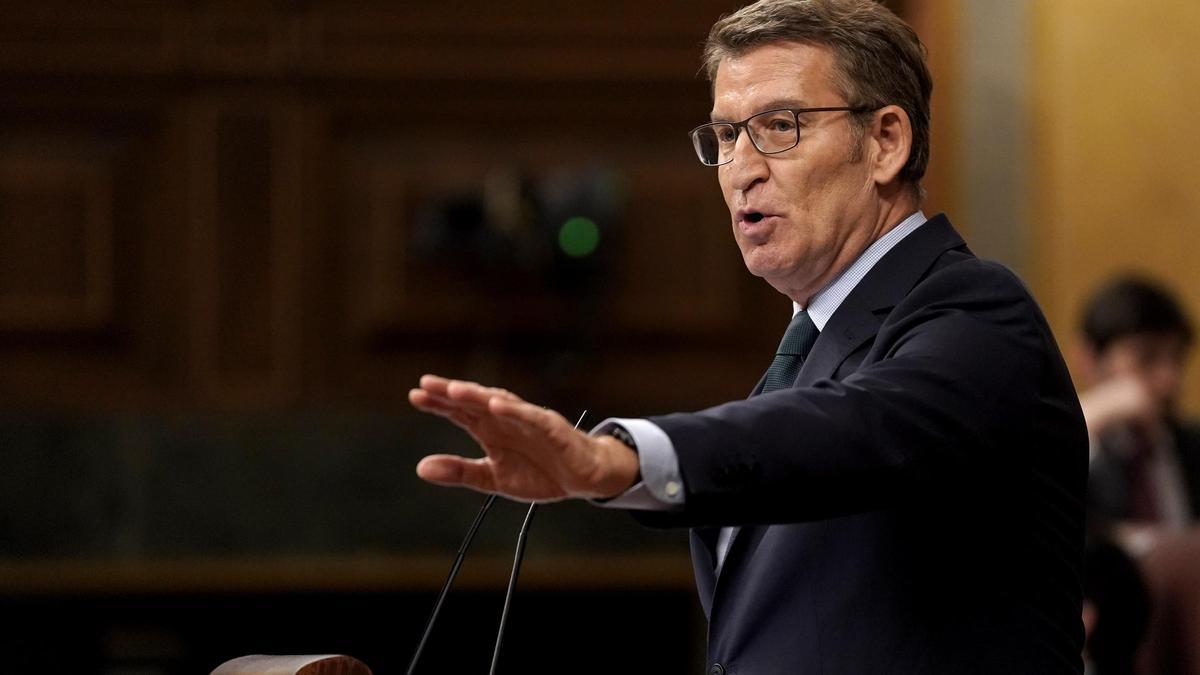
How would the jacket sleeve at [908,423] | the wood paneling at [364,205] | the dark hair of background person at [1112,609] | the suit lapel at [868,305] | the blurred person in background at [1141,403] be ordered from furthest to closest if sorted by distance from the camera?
1. the wood paneling at [364,205]
2. the blurred person in background at [1141,403]
3. the dark hair of background person at [1112,609]
4. the suit lapel at [868,305]
5. the jacket sleeve at [908,423]

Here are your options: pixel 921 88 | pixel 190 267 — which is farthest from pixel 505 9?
pixel 921 88

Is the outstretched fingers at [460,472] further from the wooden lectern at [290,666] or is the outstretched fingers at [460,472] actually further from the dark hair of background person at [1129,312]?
the dark hair of background person at [1129,312]

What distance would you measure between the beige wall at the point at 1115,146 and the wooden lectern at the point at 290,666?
10.9 ft

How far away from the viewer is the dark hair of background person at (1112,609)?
2590 mm

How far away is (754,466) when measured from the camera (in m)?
1.29

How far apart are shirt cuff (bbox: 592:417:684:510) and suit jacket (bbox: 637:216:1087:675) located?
0.02 m

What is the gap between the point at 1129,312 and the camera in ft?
13.3

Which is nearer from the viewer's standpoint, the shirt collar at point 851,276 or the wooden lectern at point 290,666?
the wooden lectern at point 290,666

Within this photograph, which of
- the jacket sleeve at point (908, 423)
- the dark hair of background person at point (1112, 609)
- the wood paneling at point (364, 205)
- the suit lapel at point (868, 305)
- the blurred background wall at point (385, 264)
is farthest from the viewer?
the wood paneling at point (364, 205)

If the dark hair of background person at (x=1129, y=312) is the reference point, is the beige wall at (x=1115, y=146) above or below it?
above

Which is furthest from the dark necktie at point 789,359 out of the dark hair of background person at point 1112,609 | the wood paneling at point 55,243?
the wood paneling at point 55,243

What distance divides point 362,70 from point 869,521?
3184 millimetres

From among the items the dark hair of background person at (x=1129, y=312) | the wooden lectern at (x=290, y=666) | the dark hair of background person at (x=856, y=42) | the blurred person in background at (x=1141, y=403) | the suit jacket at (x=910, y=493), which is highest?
the dark hair of background person at (x=856, y=42)

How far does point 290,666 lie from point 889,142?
83 centimetres
